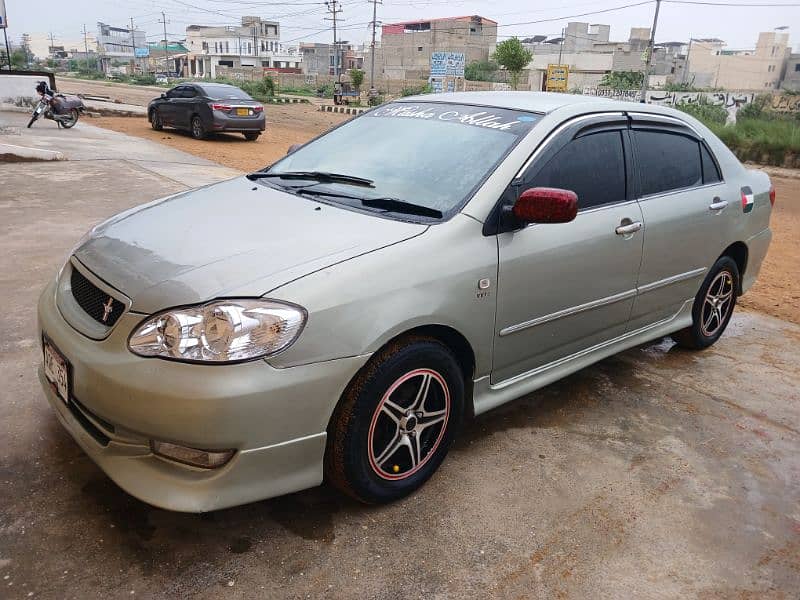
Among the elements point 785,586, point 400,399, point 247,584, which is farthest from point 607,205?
point 247,584

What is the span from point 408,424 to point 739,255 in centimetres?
304

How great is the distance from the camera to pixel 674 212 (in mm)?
3744

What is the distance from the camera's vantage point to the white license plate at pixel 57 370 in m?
2.46

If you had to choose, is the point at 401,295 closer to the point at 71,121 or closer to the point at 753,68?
the point at 71,121

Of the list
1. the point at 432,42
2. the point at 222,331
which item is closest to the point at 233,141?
the point at 222,331

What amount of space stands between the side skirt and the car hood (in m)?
0.84

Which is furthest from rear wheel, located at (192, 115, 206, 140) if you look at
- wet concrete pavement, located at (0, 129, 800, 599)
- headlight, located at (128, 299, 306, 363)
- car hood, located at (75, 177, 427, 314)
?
headlight, located at (128, 299, 306, 363)

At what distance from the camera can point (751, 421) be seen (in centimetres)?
361

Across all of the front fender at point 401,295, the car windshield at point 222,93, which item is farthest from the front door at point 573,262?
the car windshield at point 222,93

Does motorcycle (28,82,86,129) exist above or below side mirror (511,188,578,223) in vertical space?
below

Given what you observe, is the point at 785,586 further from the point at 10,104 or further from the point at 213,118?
the point at 10,104

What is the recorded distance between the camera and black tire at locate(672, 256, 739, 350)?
4.28 meters

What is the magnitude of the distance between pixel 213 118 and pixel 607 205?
15096 mm

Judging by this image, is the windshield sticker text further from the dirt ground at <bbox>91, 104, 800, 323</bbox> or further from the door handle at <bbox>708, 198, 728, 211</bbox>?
the dirt ground at <bbox>91, 104, 800, 323</bbox>
